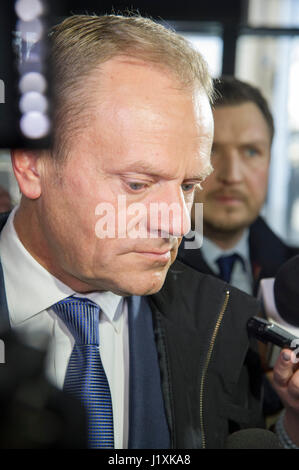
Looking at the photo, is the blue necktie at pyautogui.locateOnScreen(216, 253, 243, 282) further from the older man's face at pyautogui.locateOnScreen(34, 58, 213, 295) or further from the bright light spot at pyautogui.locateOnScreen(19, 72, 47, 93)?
the bright light spot at pyautogui.locateOnScreen(19, 72, 47, 93)

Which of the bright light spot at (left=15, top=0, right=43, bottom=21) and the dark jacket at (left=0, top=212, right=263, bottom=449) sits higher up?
the bright light spot at (left=15, top=0, right=43, bottom=21)

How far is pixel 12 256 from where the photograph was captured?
0.68m

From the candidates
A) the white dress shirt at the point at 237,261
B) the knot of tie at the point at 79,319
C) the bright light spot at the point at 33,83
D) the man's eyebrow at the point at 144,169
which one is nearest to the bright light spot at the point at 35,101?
the bright light spot at the point at 33,83

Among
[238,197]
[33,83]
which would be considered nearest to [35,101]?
[33,83]

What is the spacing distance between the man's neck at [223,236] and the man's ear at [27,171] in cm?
31

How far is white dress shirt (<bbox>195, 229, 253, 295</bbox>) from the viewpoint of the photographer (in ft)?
2.72

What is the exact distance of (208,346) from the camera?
2.50 ft

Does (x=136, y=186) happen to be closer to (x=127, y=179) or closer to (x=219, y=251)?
(x=127, y=179)

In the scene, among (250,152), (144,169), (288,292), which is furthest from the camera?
(250,152)

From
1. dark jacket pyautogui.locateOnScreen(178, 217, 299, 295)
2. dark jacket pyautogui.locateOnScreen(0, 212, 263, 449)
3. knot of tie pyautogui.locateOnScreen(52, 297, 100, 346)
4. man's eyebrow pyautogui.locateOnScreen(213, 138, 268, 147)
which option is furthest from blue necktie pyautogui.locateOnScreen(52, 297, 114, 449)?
man's eyebrow pyautogui.locateOnScreen(213, 138, 268, 147)

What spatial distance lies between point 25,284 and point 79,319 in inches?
3.5

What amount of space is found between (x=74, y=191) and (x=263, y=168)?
0.39 m

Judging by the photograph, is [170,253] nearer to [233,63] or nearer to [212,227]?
[212,227]
